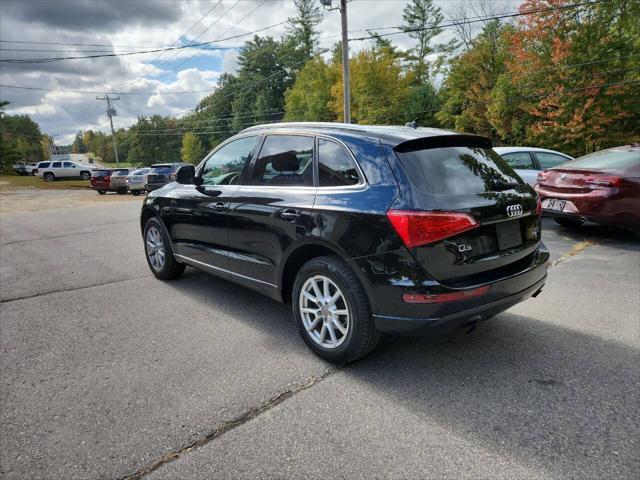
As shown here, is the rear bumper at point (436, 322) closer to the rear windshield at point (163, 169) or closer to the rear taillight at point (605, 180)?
the rear taillight at point (605, 180)

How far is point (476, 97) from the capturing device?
31.9 metres

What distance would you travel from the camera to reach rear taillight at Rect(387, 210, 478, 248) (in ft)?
8.29

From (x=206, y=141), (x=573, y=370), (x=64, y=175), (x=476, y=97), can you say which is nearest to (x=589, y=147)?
(x=476, y=97)

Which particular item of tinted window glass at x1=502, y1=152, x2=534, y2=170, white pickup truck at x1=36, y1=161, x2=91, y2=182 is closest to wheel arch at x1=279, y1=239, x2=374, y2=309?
tinted window glass at x1=502, y1=152, x2=534, y2=170

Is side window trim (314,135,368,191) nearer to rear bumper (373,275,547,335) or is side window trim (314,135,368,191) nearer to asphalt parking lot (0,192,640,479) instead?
rear bumper (373,275,547,335)

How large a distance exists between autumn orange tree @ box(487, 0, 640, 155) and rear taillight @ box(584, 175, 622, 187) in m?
15.2

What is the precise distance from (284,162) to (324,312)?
4.27 feet

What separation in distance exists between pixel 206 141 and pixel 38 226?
8975 centimetres

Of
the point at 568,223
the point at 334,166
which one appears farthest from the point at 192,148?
the point at 334,166

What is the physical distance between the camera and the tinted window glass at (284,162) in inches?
130

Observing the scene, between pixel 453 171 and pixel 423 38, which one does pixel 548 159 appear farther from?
pixel 423 38

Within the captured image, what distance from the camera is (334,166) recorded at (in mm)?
3088

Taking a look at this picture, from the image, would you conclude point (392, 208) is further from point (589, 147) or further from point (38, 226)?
point (589, 147)

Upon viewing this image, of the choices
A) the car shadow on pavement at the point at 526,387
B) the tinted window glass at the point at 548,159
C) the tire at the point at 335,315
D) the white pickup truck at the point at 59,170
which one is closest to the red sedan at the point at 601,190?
the tinted window glass at the point at 548,159
